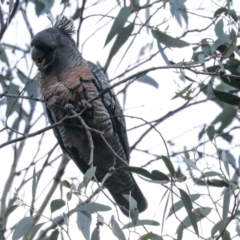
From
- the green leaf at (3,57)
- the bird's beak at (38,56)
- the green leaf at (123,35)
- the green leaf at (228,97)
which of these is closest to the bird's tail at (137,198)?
the bird's beak at (38,56)

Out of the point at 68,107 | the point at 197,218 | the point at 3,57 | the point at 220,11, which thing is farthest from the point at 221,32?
the point at 3,57

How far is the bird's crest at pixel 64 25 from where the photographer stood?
355 cm

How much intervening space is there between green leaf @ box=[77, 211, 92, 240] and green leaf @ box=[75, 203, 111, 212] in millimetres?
25

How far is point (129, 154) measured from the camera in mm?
3633

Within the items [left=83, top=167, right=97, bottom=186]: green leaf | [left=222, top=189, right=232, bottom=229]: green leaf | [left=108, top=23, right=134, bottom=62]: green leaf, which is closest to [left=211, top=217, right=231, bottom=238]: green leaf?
[left=222, top=189, right=232, bottom=229]: green leaf

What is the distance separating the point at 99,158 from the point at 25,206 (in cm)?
158

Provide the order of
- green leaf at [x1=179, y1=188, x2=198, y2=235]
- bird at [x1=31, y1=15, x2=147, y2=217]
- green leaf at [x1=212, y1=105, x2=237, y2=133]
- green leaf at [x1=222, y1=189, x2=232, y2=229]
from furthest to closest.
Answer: green leaf at [x1=212, y1=105, x2=237, y2=133] < bird at [x1=31, y1=15, x2=147, y2=217] < green leaf at [x1=222, y1=189, x2=232, y2=229] < green leaf at [x1=179, y1=188, x2=198, y2=235]

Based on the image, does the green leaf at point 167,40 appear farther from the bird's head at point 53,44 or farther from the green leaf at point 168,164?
the bird's head at point 53,44

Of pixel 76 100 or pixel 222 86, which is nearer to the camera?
pixel 76 100

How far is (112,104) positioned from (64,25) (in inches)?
25.4

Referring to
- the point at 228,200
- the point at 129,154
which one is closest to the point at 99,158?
the point at 129,154

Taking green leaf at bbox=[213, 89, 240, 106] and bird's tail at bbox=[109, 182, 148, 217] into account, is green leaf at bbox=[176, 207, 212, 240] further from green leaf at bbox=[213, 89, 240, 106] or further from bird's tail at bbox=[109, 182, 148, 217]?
bird's tail at bbox=[109, 182, 148, 217]

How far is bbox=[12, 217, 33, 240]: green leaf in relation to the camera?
210 cm

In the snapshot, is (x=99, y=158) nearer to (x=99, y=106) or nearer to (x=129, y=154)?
(x=129, y=154)
